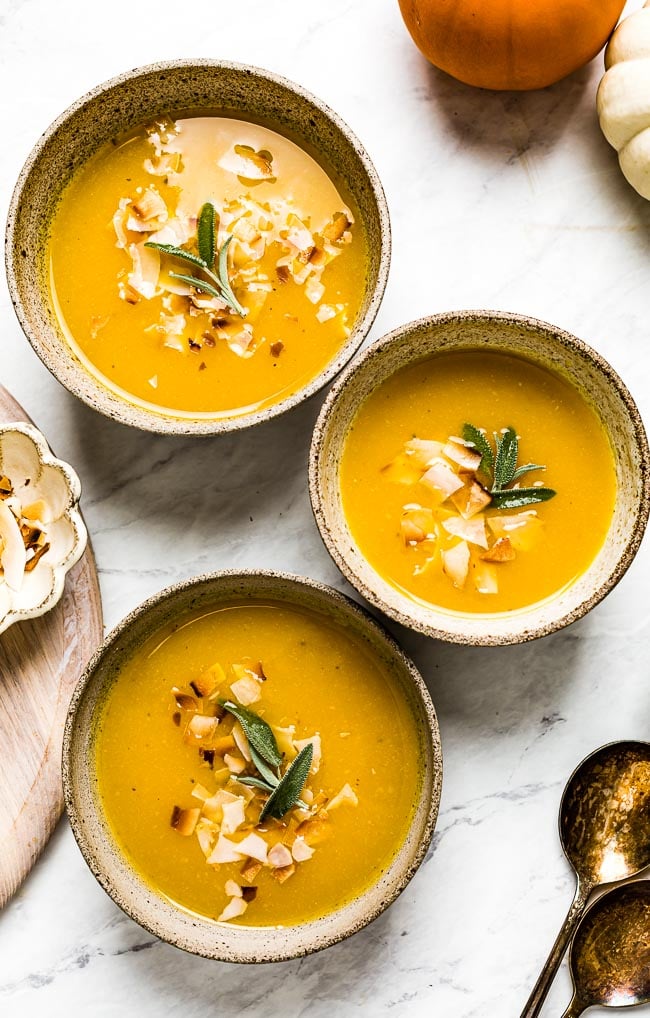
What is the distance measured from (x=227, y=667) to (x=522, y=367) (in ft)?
2.58

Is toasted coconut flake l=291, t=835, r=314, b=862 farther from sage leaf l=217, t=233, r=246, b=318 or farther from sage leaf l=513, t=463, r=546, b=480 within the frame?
sage leaf l=217, t=233, r=246, b=318

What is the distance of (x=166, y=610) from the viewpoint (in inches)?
71.4

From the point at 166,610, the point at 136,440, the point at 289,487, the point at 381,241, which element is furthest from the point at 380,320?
the point at 166,610

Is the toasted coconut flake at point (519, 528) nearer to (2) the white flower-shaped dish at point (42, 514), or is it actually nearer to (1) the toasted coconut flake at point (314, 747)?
(1) the toasted coconut flake at point (314, 747)

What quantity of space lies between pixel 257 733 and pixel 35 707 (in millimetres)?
470

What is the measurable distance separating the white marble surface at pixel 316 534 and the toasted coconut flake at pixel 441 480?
33cm

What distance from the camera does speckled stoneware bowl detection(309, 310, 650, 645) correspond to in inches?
66.9

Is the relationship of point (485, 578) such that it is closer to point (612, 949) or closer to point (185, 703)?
point (185, 703)

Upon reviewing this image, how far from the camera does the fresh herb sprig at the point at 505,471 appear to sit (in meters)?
1.73

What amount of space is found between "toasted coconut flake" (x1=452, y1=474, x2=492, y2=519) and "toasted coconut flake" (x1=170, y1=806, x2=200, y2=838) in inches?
29.3

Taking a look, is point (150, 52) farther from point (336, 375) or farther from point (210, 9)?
point (336, 375)

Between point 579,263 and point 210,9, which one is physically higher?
point 210,9

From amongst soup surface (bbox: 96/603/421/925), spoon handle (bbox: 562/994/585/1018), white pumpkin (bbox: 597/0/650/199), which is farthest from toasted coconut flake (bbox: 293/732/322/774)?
white pumpkin (bbox: 597/0/650/199)

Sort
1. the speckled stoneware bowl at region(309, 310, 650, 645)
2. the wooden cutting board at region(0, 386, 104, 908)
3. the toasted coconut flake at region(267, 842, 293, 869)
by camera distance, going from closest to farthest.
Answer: the speckled stoneware bowl at region(309, 310, 650, 645), the toasted coconut flake at region(267, 842, 293, 869), the wooden cutting board at region(0, 386, 104, 908)
